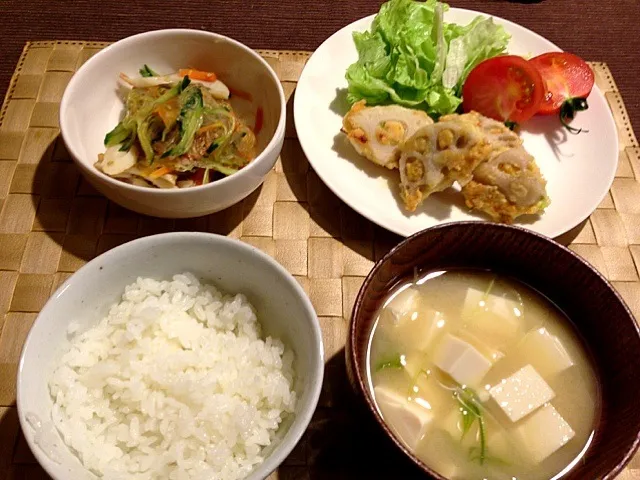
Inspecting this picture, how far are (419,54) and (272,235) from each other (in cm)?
101

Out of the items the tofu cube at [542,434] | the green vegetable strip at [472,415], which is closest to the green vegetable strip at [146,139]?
the green vegetable strip at [472,415]

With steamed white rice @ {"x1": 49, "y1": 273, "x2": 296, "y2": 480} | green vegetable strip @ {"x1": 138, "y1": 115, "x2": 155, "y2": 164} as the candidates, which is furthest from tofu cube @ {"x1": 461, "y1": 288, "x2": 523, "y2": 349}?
green vegetable strip @ {"x1": 138, "y1": 115, "x2": 155, "y2": 164}

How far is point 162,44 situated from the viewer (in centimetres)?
194

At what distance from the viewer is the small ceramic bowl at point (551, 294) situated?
1.23m

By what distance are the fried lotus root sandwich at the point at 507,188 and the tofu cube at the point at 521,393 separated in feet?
2.11

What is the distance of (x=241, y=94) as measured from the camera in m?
2.02

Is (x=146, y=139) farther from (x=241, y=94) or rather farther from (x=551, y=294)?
(x=551, y=294)

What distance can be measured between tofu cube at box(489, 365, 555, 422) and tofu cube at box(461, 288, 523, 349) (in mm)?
100

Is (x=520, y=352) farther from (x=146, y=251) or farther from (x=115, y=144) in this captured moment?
(x=115, y=144)

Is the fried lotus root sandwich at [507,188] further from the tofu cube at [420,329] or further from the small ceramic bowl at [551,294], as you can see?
the tofu cube at [420,329]

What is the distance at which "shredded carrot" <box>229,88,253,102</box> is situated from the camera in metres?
2.00

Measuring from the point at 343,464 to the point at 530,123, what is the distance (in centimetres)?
151

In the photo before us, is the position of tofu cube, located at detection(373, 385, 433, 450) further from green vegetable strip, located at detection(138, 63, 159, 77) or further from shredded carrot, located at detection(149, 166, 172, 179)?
green vegetable strip, located at detection(138, 63, 159, 77)

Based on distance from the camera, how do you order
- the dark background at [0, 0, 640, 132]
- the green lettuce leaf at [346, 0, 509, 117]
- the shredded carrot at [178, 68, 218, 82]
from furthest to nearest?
1. the dark background at [0, 0, 640, 132]
2. the green lettuce leaf at [346, 0, 509, 117]
3. the shredded carrot at [178, 68, 218, 82]
